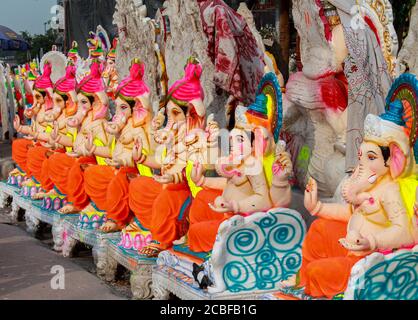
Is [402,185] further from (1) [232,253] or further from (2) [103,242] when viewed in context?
(2) [103,242]

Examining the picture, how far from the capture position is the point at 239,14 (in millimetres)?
5848

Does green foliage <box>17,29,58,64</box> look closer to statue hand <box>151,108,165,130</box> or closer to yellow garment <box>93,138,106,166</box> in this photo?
yellow garment <box>93,138,106,166</box>

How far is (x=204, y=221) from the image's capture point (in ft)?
14.1

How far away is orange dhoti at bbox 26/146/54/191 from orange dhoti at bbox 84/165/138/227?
4.36 feet

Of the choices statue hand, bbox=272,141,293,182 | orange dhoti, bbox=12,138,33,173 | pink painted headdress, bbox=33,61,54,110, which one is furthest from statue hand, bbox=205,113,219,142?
orange dhoti, bbox=12,138,33,173

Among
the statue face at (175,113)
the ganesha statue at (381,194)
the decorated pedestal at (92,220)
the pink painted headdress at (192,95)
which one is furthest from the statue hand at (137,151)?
the ganesha statue at (381,194)

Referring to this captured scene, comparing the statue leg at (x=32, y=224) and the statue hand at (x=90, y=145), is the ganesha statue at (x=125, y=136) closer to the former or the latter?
the statue hand at (x=90, y=145)

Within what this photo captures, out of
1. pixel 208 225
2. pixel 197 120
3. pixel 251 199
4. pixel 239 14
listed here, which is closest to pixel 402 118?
pixel 251 199

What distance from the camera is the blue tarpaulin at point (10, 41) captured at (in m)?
18.6

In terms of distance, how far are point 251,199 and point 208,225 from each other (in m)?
0.39

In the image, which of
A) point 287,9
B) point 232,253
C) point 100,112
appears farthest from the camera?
point 287,9

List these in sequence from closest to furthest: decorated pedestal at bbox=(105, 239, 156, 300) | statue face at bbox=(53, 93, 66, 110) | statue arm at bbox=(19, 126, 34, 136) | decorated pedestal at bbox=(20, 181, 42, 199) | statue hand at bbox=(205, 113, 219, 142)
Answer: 1. statue hand at bbox=(205, 113, 219, 142)
2. decorated pedestal at bbox=(105, 239, 156, 300)
3. statue face at bbox=(53, 93, 66, 110)
4. decorated pedestal at bbox=(20, 181, 42, 199)
5. statue arm at bbox=(19, 126, 34, 136)

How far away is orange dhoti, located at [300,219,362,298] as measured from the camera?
3.20 m

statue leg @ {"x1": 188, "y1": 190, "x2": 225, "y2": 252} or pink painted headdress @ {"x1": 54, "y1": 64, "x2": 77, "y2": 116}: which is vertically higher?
pink painted headdress @ {"x1": 54, "y1": 64, "x2": 77, "y2": 116}
